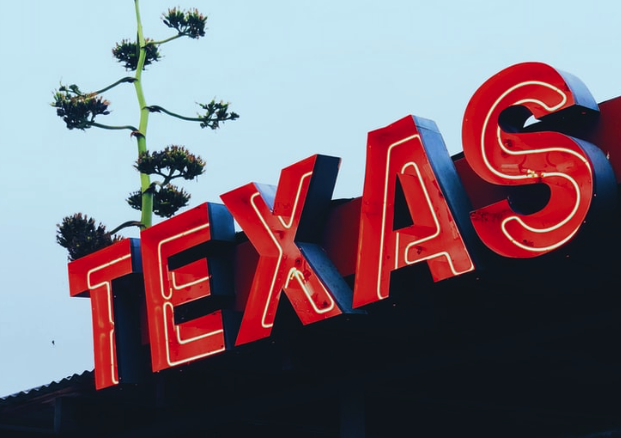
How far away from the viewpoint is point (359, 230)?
11.2 metres

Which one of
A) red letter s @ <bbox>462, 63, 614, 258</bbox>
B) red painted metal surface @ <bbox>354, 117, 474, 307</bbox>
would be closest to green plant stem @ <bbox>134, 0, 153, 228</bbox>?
red painted metal surface @ <bbox>354, 117, 474, 307</bbox>

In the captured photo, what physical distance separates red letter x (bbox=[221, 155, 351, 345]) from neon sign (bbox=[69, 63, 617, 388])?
17 mm

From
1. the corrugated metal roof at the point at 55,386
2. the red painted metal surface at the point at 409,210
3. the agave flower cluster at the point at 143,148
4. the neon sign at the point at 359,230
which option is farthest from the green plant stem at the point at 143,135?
the red painted metal surface at the point at 409,210

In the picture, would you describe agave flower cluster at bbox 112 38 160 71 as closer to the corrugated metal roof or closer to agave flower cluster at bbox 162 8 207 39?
agave flower cluster at bbox 162 8 207 39

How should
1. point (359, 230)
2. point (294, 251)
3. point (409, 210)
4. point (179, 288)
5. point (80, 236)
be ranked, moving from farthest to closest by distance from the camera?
1. point (80, 236)
2. point (179, 288)
3. point (294, 251)
4. point (359, 230)
5. point (409, 210)

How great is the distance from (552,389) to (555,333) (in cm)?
374

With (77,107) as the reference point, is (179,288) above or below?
below

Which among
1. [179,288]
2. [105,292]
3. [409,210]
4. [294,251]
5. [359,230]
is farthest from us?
[105,292]

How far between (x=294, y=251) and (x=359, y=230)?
0.92 meters

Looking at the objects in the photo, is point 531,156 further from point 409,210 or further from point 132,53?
point 132,53

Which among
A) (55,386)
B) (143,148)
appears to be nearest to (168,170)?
(143,148)

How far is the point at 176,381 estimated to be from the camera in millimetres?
14195

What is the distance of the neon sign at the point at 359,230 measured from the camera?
9523 millimetres

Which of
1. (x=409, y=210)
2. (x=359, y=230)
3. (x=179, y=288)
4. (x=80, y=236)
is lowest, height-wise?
(x=409, y=210)
